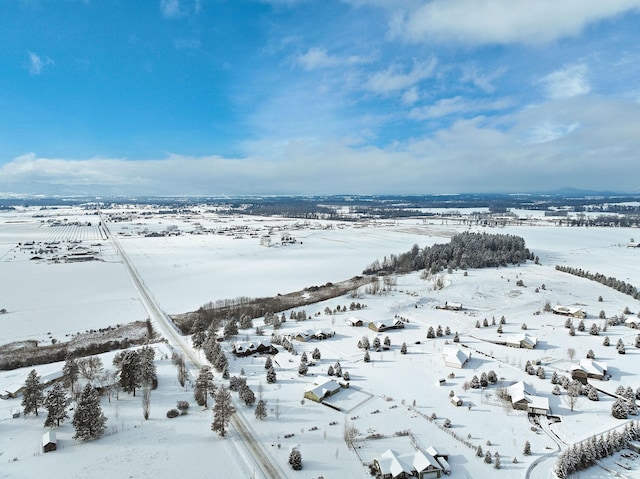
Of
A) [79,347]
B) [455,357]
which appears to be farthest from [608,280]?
[79,347]

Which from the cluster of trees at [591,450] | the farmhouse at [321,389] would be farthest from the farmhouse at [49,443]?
the cluster of trees at [591,450]

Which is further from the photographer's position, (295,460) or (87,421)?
(87,421)

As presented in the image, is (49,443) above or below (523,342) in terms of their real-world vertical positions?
above

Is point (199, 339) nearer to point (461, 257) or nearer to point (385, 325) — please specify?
point (385, 325)

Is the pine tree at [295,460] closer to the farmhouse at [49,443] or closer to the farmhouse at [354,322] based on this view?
the farmhouse at [49,443]

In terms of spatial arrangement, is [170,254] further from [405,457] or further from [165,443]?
[405,457]

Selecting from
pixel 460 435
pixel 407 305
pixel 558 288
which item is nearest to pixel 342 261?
pixel 407 305

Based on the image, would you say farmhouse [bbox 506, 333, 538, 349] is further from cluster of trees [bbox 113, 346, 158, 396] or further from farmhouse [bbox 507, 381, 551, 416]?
cluster of trees [bbox 113, 346, 158, 396]
